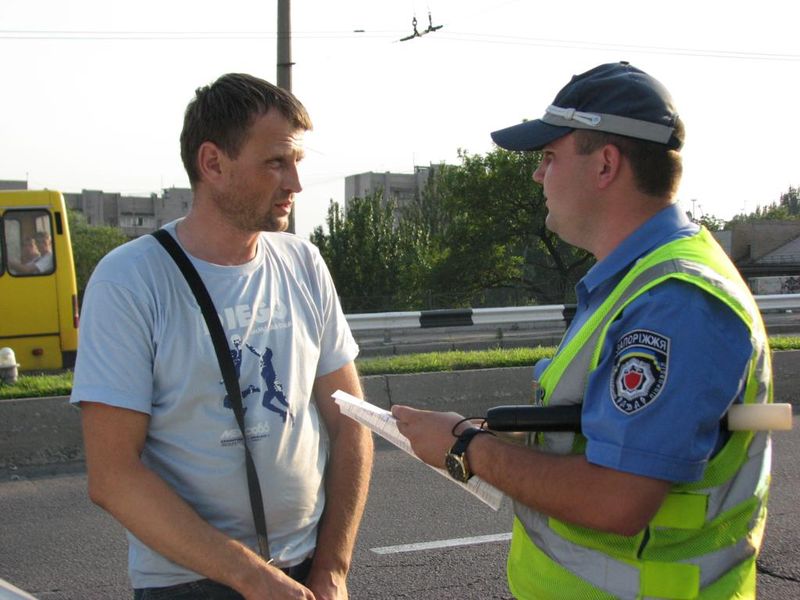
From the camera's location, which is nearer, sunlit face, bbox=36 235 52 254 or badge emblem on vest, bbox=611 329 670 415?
badge emblem on vest, bbox=611 329 670 415

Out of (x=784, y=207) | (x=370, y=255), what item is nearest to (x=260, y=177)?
(x=370, y=255)

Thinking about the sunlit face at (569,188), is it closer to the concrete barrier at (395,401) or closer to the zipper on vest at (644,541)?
the zipper on vest at (644,541)

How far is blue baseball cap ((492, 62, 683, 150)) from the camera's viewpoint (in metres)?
2.09

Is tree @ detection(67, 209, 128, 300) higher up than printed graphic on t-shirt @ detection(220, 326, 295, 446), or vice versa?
printed graphic on t-shirt @ detection(220, 326, 295, 446)

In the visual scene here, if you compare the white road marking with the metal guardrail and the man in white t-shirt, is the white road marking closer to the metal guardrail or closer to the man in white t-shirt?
the man in white t-shirt

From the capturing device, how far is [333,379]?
9.28ft

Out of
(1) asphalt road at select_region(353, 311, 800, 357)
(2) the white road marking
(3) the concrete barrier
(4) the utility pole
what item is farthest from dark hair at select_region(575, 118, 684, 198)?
(1) asphalt road at select_region(353, 311, 800, 357)

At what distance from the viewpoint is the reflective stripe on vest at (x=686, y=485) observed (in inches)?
76.6

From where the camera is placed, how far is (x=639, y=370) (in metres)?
1.86

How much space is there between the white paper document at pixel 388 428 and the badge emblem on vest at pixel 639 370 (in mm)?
424

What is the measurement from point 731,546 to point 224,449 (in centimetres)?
123

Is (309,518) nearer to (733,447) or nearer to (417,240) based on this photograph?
(733,447)

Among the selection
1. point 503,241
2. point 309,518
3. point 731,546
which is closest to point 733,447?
point 731,546

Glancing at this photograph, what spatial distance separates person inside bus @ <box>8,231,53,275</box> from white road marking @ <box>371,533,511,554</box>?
11981mm
